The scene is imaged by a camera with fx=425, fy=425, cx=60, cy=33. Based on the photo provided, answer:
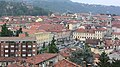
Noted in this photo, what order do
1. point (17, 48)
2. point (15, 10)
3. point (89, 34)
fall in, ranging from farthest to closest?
point (15, 10) → point (89, 34) → point (17, 48)

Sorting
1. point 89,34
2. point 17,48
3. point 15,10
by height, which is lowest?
point 15,10

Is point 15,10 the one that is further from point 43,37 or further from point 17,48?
point 17,48

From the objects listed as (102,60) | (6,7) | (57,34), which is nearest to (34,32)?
(57,34)

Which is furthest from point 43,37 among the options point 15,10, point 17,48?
point 15,10

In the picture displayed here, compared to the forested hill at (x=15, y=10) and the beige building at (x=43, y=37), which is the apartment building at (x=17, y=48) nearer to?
the beige building at (x=43, y=37)

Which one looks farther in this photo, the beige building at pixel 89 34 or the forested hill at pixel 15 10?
the forested hill at pixel 15 10

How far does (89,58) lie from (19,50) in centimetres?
1171

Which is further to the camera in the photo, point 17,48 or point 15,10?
point 15,10

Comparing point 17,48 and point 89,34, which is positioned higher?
point 17,48

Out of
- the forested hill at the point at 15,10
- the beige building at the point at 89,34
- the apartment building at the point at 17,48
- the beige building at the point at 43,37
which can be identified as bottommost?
A: the forested hill at the point at 15,10

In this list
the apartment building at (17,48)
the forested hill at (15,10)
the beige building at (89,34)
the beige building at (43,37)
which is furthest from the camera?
the forested hill at (15,10)

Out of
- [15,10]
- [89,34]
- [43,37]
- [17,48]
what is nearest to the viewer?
[17,48]

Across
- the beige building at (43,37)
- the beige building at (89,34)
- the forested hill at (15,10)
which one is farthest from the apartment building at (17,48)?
the forested hill at (15,10)

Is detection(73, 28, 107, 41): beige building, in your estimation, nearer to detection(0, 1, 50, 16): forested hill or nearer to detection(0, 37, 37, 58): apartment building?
detection(0, 37, 37, 58): apartment building
